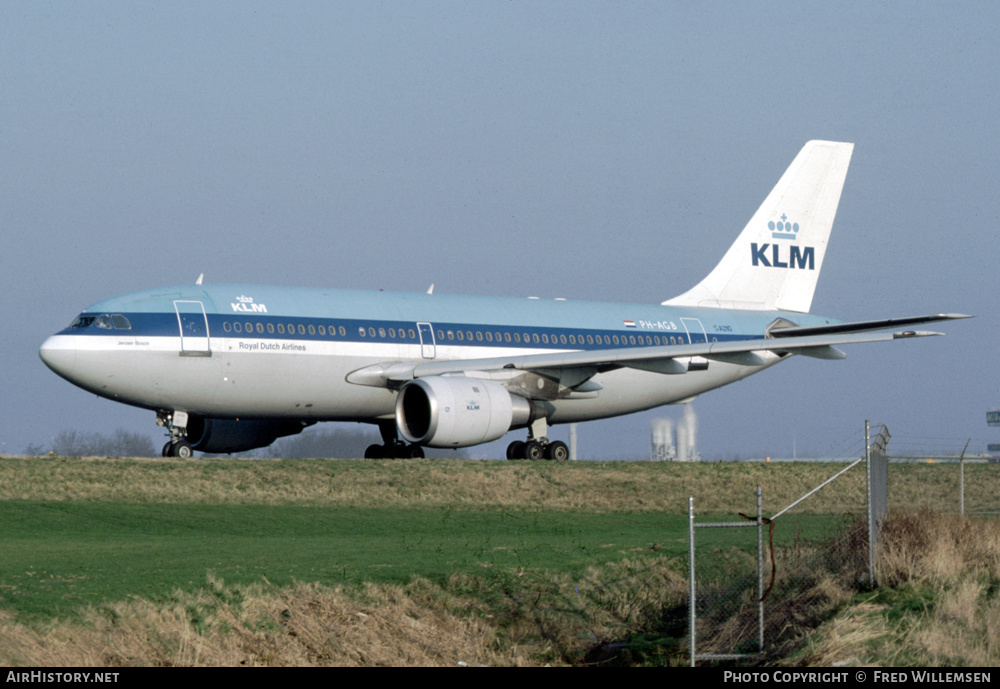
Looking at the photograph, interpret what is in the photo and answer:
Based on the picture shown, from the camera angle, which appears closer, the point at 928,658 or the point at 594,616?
the point at 928,658

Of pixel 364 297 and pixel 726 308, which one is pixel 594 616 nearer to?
pixel 364 297

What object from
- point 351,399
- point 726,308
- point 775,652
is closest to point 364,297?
point 351,399

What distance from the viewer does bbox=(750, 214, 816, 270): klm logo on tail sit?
37144 millimetres

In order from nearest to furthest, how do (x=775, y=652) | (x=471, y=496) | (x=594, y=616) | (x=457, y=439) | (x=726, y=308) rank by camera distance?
1. (x=775, y=652)
2. (x=594, y=616)
3. (x=471, y=496)
4. (x=457, y=439)
5. (x=726, y=308)

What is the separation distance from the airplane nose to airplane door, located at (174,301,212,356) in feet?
7.06

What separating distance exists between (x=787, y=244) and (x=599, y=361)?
11339 mm

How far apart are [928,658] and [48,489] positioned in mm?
16471

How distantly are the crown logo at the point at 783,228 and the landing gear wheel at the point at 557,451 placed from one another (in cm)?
1107

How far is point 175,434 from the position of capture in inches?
1072

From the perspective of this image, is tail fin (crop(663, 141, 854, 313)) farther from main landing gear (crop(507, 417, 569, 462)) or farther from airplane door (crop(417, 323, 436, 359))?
airplane door (crop(417, 323, 436, 359))

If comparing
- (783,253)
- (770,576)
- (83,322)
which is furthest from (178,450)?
(783,253)

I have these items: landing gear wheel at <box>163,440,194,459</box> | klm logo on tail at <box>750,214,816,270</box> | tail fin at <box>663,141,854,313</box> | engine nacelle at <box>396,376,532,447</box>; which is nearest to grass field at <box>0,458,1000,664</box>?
engine nacelle at <box>396,376,532,447</box>

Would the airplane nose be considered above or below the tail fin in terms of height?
below

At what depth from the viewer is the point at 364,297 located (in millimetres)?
29031
